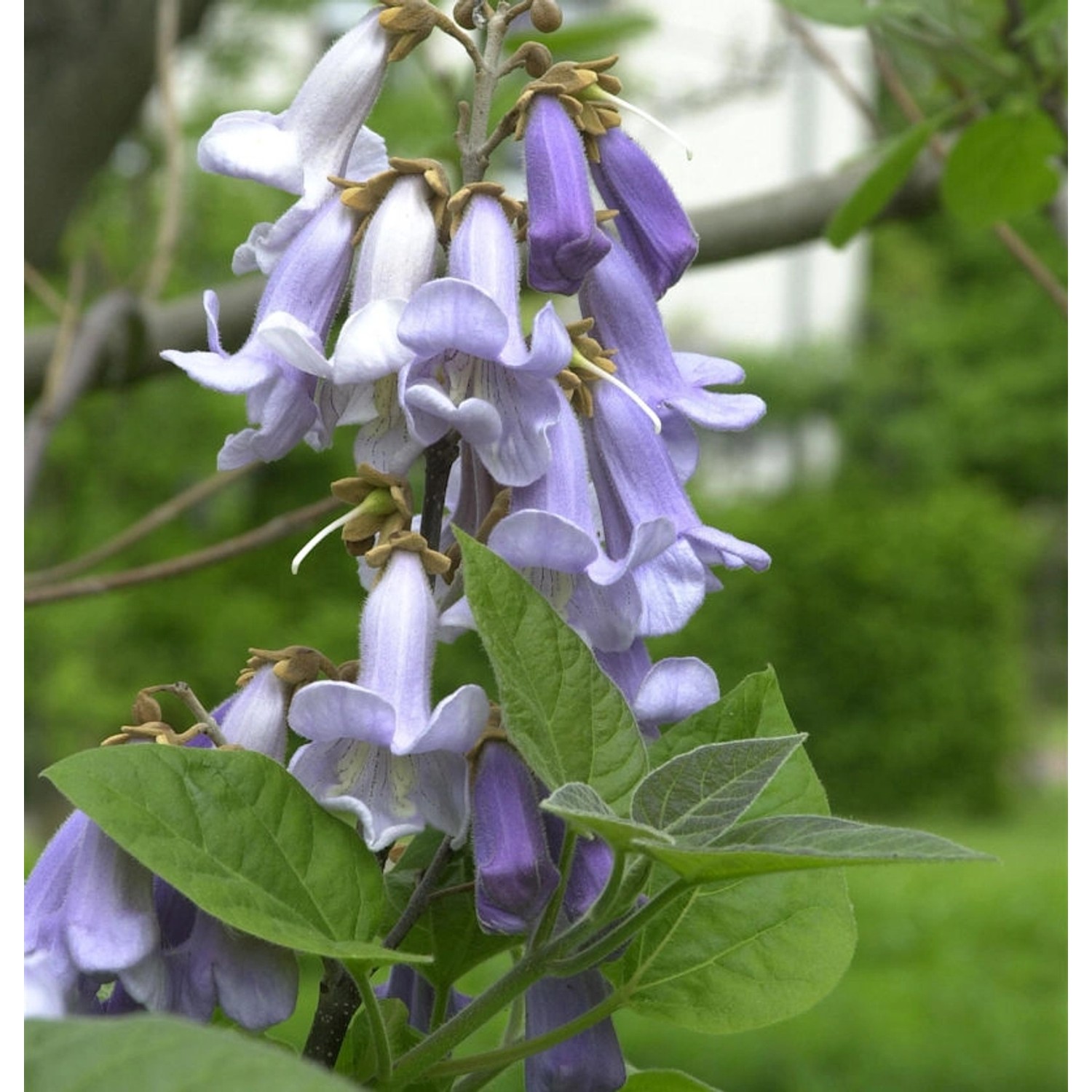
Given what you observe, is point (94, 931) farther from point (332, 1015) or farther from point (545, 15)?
point (545, 15)

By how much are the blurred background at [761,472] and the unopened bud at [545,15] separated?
1.11 ft

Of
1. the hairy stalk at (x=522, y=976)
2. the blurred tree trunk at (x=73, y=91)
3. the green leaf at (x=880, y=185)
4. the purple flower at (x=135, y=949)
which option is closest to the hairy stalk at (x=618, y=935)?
the hairy stalk at (x=522, y=976)

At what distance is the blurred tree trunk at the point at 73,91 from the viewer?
1700 millimetres

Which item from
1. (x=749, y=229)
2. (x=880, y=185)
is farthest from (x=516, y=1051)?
(x=749, y=229)

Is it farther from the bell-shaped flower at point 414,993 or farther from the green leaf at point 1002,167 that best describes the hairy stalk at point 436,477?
the green leaf at point 1002,167

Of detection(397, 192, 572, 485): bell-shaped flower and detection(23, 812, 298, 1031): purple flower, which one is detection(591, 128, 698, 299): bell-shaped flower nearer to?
detection(397, 192, 572, 485): bell-shaped flower

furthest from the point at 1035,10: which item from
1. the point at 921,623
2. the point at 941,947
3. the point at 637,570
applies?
the point at 921,623

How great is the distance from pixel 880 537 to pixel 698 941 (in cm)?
870

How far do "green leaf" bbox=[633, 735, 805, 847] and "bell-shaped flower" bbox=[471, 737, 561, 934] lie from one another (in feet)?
0.17

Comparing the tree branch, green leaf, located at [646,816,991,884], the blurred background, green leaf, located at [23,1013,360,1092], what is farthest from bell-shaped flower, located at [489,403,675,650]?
the tree branch

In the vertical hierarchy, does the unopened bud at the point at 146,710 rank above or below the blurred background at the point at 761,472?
above

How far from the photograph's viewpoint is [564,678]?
1.62ft

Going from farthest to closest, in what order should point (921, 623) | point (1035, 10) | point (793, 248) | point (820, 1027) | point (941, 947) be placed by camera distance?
point (921, 623), point (941, 947), point (820, 1027), point (793, 248), point (1035, 10)

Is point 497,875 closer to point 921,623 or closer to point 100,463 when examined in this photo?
point 100,463
